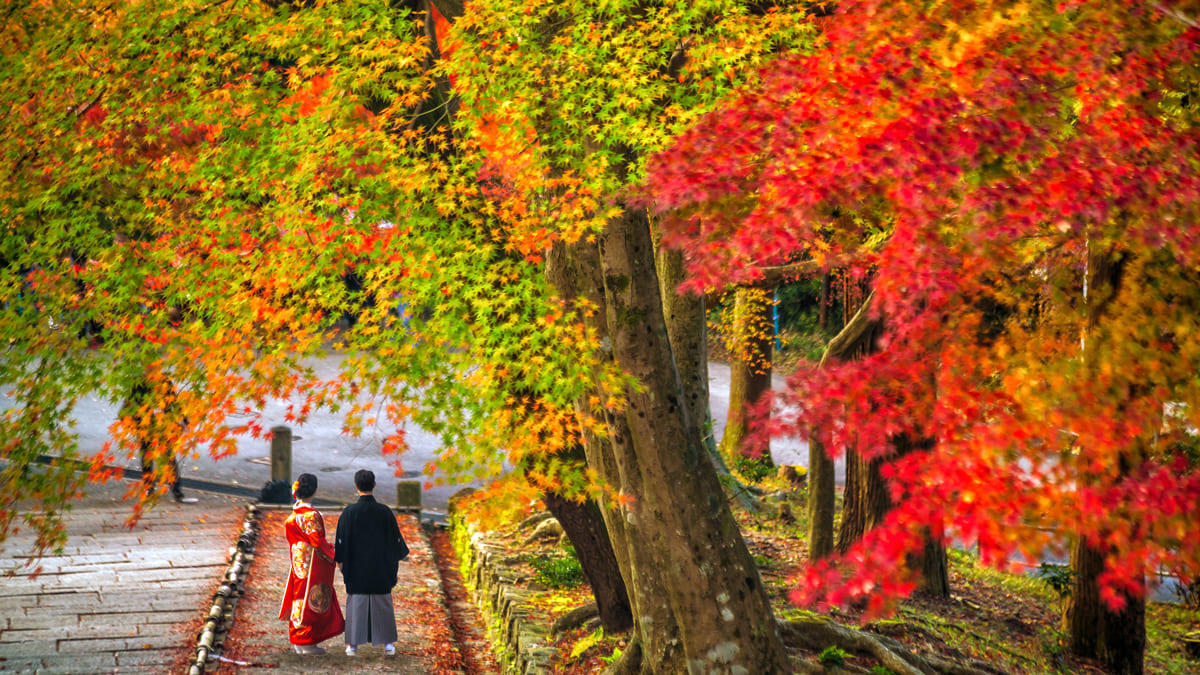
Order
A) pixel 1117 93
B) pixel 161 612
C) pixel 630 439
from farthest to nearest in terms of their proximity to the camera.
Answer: pixel 161 612 < pixel 630 439 < pixel 1117 93

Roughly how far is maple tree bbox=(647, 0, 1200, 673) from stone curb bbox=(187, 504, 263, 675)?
6553mm

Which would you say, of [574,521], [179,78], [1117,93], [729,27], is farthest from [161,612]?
[1117,93]

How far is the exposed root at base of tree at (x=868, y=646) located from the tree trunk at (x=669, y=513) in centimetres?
135

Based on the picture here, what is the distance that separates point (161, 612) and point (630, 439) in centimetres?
646

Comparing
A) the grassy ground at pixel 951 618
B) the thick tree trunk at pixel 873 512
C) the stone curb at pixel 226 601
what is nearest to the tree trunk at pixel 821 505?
the thick tree trunk at pixel 873 512

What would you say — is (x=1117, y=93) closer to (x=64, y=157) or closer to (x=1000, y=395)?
(x=1000, y=395)

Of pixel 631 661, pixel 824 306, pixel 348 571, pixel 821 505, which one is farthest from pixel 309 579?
pixel 824 306

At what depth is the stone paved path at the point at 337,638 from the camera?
927 centimetres

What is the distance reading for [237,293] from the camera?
806 centimetres

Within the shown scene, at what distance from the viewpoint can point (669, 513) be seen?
260 inches

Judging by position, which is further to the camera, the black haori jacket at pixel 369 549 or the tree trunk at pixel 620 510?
the black haori jacket at pixel 369 549

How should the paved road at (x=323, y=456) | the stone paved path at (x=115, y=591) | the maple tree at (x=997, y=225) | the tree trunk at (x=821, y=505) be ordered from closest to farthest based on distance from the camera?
1. the maple tree at (x=997, y=225)
2. the stone paved path at (x=115, y=591)
3. the tree trunk at (x=821, y=505)
4. the paved road at (x=323, y=456)

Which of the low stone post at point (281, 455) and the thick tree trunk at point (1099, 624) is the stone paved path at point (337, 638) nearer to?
the low stone post at point (281, 455)

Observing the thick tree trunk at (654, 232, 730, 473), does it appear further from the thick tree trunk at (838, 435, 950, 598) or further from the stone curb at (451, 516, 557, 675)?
the stone curb at (451, 516, 557, 675)
